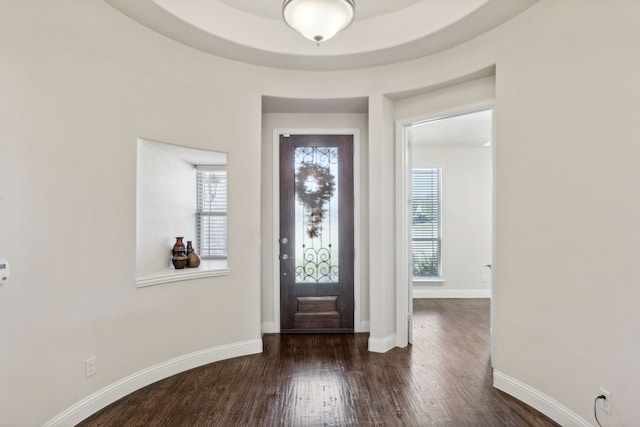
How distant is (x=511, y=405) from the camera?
2.36 m

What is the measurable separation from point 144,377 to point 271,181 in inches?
88.6

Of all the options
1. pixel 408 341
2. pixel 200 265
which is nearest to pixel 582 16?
pixel 408 341

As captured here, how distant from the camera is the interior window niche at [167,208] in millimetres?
2734

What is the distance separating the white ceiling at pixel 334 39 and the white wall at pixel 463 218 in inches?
127

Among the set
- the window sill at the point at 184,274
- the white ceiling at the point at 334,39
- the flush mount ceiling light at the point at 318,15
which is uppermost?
the white ceiling at the point at 334,39

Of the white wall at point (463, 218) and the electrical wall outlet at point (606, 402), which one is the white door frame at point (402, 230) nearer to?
the electrical wall outlet at point (606, 402)

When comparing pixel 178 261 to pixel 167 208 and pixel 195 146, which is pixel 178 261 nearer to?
pixel 167 208

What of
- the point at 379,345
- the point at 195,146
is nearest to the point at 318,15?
the point at 195,146

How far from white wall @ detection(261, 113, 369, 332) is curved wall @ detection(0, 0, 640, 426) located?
32.1 inches

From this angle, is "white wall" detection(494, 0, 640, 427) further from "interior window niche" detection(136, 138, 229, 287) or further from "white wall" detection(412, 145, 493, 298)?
"white wall" detection(412, 145, 493, 298)

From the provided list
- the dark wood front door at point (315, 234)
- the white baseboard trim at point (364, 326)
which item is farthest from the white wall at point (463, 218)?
the dark wood front door at point (315, 234)

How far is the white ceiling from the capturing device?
246 centimetres

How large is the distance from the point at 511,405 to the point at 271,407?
1.72 metres

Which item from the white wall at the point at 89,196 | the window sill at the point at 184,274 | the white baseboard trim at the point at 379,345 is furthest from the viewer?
the white baseboard trim at the point at 379,345
